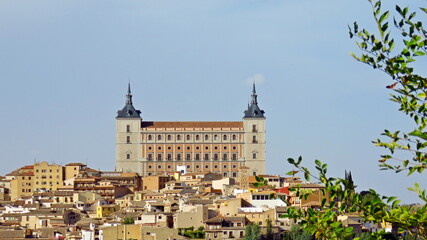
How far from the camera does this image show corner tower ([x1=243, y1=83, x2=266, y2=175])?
337 feet

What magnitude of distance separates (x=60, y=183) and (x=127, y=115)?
15.9 metres

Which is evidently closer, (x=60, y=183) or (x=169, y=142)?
(x=60, y=183)

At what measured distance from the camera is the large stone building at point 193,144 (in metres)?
103

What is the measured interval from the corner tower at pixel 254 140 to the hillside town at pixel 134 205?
6985 millimetres

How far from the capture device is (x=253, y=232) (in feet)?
184

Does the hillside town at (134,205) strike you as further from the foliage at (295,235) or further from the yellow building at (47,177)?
the foliage at (295,235)

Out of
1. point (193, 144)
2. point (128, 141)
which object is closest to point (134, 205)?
point (128, 141)

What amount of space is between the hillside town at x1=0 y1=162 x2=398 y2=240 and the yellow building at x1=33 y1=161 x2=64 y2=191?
0.08 m

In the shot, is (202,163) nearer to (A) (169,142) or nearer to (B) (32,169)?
(A) (169,142)

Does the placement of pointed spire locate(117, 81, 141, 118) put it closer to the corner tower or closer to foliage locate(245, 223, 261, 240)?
the corner tower

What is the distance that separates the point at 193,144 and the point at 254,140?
18.5 feet

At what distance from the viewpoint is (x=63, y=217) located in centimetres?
6812

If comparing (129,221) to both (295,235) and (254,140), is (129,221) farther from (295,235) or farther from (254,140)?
(254,140)

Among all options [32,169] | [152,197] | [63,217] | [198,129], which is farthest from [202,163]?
[63,217]
